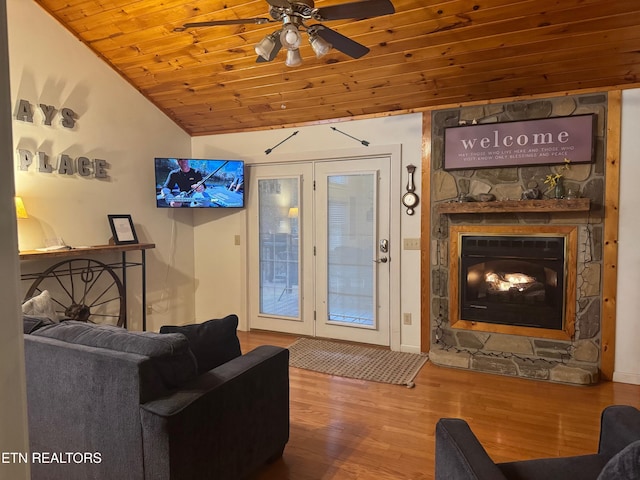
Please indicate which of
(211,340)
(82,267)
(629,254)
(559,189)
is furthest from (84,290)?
(629,254)

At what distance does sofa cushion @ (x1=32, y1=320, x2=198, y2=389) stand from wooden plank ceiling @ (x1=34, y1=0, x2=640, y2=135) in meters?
2.43

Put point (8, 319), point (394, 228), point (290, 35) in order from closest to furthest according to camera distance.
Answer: point (8, 319) → point (290, 35) → point (394, 228)

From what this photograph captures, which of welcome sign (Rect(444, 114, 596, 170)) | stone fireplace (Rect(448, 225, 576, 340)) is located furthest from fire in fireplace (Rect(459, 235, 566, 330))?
welcome sign (Rect(444, 114, 596, 170))

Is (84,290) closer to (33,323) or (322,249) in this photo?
(33,323)

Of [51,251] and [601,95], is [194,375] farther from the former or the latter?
[601,95]

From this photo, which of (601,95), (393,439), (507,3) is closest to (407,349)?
(393,439)

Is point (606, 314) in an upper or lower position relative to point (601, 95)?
lower

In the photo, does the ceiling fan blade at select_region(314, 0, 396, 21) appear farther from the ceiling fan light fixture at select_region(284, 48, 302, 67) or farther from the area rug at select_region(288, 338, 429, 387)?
the area rug at select_region(288, 338, 429, 387)

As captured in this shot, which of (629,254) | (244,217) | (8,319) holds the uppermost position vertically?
(244,217)

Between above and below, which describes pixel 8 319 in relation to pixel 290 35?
below

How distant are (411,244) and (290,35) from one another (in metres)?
2.46

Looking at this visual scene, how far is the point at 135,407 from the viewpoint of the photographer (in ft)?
5.47

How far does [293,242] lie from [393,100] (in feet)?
6.03

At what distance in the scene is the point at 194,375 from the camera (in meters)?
1.90
